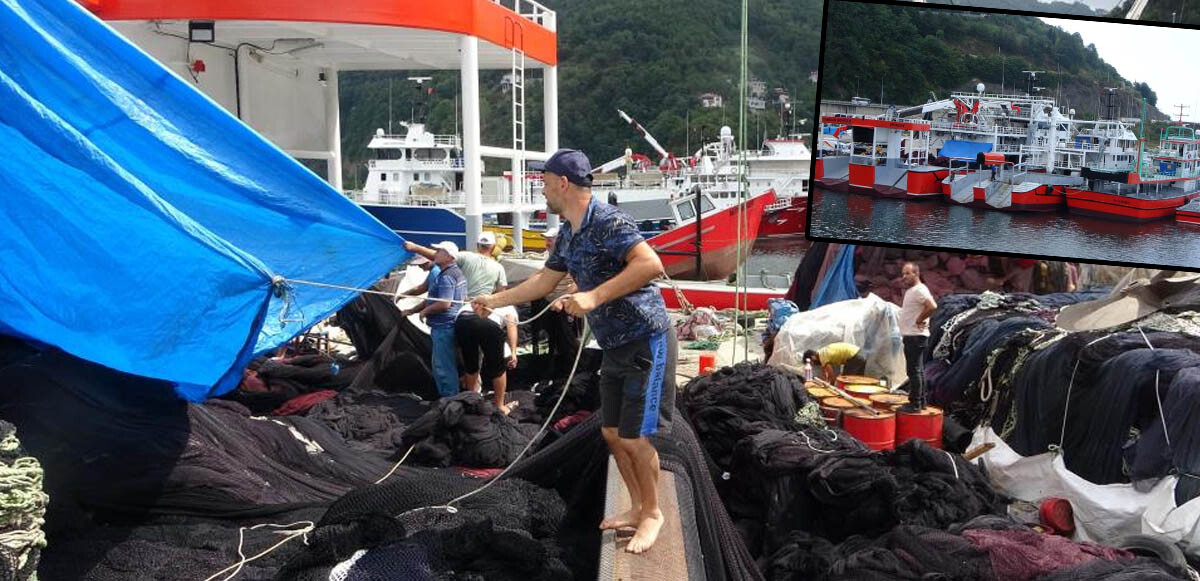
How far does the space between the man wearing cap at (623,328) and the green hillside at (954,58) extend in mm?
1027

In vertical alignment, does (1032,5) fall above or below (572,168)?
above

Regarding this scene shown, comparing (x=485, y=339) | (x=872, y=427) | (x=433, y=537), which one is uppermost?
(x=485, y=339)

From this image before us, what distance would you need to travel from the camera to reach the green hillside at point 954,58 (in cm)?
348

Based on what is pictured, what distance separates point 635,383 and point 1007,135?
1.69 m

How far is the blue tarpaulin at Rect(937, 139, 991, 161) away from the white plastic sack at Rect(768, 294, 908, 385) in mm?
4538

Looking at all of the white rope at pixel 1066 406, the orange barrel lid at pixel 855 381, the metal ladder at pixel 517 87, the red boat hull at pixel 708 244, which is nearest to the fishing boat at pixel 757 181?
the red boat hull at pixel 708 244

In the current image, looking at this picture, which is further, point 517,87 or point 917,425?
point 517,87

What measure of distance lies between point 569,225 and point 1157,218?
7.19 feet

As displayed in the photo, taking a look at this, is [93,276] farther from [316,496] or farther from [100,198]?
[316,496]

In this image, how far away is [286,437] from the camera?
17.7ft

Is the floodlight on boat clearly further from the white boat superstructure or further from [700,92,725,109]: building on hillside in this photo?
[700,92,725,109]: building on hillside

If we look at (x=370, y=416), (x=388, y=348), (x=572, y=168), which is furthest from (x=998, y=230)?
(x=388, y=348)

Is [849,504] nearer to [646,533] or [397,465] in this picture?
[646,533]

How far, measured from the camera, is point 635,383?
144 inches
